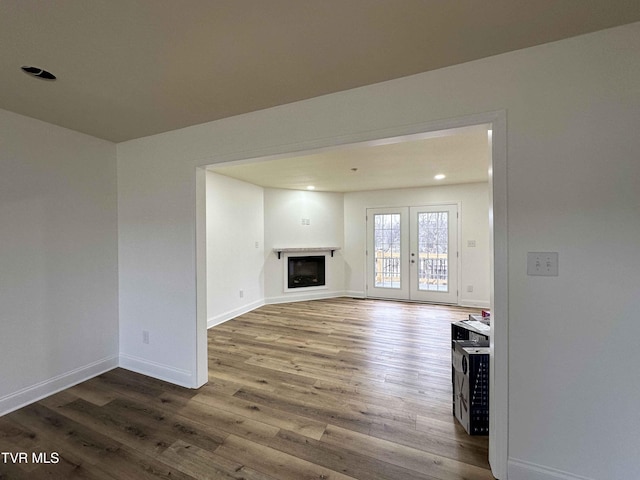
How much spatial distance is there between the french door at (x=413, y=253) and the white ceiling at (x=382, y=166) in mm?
709

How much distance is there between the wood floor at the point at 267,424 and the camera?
5.22 feet

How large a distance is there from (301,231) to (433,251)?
2915 millimetres

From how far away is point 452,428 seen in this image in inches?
75.4

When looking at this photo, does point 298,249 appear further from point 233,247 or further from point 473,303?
point 473,303

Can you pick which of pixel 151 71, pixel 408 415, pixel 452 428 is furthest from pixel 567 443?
pixel 151 71

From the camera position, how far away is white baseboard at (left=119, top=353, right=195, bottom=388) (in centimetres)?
249

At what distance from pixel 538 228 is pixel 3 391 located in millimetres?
3956

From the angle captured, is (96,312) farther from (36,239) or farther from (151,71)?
(151,71)

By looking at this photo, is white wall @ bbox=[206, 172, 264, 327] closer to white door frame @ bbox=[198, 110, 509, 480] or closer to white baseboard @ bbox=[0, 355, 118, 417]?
white baseboard @ bbox=[0, 355, 118, 417]

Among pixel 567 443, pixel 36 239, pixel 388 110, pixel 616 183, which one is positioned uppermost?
pixel 388 110

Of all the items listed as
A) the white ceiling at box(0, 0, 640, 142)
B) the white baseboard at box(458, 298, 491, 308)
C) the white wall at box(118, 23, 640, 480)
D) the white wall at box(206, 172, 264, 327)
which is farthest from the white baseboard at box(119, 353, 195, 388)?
the white baseboard at box(458, 298, 491, 308)

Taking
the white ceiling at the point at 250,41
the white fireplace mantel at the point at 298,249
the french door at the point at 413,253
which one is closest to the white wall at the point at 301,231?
the white fireplace mantel at the point at 298,249

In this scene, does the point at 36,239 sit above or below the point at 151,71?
below

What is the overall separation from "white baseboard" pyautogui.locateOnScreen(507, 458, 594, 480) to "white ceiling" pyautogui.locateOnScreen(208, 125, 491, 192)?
240cm
